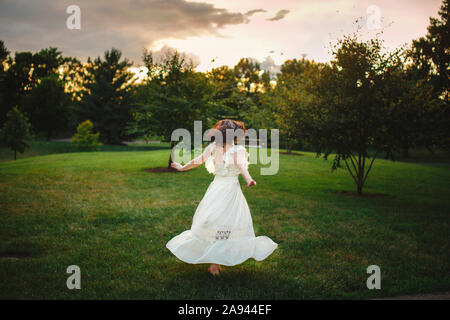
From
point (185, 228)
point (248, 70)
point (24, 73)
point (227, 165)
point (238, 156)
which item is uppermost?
point (248, 70)

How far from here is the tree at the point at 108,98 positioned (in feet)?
153

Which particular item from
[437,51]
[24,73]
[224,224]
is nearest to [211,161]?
[224,224]

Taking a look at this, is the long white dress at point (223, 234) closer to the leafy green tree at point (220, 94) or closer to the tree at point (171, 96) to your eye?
the tree at point (171, 96)

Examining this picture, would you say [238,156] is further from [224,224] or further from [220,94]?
[220,94]

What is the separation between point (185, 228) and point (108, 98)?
147 feet

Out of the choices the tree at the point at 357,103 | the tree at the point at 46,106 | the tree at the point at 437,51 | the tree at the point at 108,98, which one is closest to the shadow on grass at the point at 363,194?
the tree at the point at 357,103

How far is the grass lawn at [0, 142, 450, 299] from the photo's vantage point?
441 centimetres

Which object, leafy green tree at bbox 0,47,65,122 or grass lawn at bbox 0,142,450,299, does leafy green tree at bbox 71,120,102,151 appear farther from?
grass lawn at bbox 0,142,450,299

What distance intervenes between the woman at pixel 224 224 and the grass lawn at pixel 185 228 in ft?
1.27

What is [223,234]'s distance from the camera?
15.3 ft

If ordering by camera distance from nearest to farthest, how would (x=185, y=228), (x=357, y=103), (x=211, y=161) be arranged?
(x=211, y=161), (x=185, y=228), (x=357, y=103)

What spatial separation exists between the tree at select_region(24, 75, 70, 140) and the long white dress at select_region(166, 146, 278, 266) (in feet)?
179
